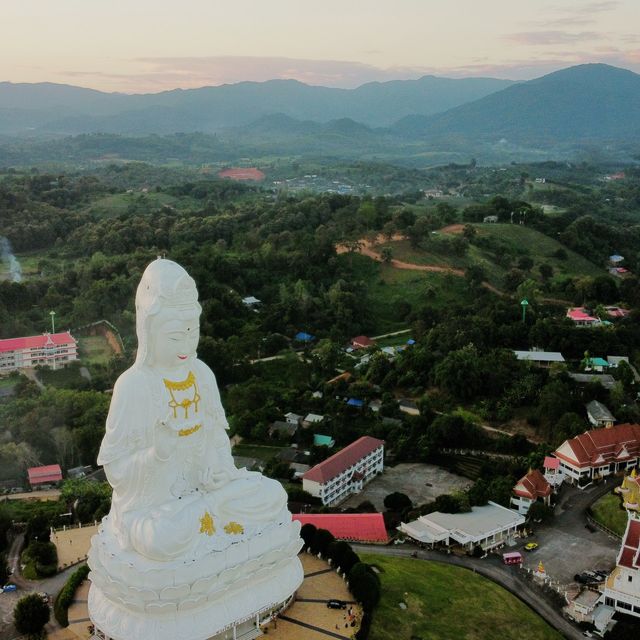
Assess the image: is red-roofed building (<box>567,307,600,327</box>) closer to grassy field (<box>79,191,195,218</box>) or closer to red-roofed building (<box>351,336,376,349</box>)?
red-roofed building (<box>351,336,376,349</box>)

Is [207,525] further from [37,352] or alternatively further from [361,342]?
[361,342]

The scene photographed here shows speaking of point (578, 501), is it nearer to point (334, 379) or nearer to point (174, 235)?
point (334, 379)

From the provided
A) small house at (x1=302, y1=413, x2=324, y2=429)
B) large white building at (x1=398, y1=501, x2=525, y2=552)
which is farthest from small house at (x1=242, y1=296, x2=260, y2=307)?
large white building at (x1=398, y1=501, x2=525, y2=552)

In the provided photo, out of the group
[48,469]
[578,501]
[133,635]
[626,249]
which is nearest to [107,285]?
[48,469]

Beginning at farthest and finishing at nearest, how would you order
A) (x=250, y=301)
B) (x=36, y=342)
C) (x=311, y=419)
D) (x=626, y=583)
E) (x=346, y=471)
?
(x=250, y=301) → (x=36, y=342) → (x=311, y=419) → (x=346, y=471) → (x=626, y=583)

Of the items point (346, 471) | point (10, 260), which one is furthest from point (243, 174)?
point (346, 471)
